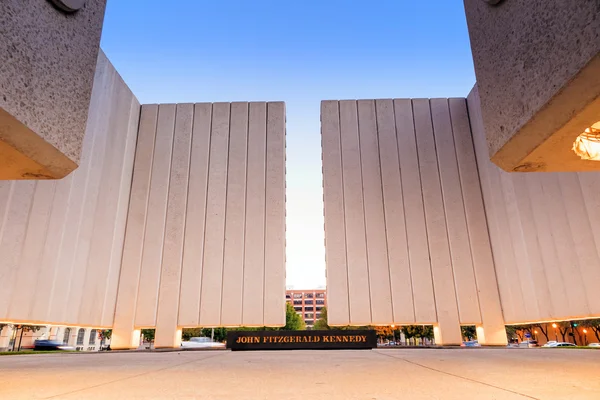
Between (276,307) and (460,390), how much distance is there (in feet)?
31.0

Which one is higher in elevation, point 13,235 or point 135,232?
point 135,232

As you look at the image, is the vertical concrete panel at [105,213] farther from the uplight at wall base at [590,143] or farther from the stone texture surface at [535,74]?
the uplight at wall base at [590,143]

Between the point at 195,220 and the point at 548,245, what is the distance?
34.7 ft

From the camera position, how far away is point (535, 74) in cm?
227

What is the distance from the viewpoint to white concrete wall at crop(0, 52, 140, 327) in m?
7.91

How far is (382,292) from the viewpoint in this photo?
11.1 m

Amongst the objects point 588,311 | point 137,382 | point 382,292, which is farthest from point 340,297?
point 137,382

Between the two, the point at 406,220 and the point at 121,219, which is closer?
Answer: the point at 121,219

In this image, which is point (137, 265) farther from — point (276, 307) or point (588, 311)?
point (588, 311)

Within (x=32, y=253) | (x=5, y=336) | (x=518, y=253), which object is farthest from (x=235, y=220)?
(x=5, y=336)

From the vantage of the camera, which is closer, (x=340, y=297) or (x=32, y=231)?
(x=32, y=231)

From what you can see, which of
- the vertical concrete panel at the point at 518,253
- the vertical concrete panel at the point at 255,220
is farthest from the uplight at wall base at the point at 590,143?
the vertical concrete panel at the point at 255,220

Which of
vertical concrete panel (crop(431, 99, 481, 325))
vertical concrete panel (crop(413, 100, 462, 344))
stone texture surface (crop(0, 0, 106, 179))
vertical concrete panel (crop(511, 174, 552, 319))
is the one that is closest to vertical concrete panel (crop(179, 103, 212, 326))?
vertical concrete panel (crop(413, 100, 462, 344))

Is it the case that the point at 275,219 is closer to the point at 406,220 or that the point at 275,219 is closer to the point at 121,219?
the point at 406,220
